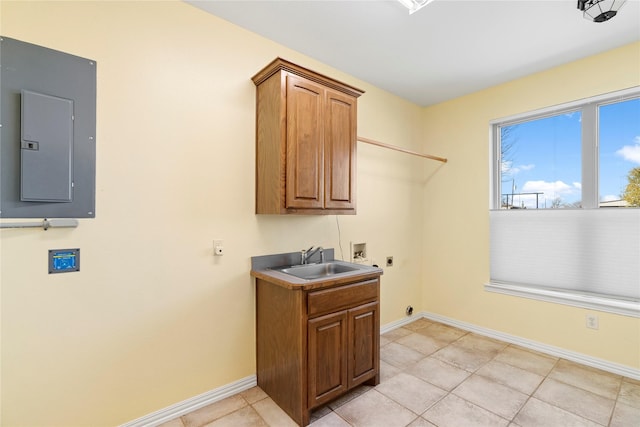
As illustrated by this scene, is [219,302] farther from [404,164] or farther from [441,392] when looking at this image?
[404,164]

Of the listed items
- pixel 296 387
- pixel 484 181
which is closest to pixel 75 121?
pixel 296 387

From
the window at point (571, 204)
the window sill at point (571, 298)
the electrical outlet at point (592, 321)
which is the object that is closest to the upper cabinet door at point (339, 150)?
the window at point (571, 204)

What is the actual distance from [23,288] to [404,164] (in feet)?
11.4

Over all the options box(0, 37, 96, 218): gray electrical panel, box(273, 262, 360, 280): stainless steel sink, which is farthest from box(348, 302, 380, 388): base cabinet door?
box(0, 37, 96, 218): gray electrical panel

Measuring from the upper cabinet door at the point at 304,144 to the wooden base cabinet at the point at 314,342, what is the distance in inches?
26.6

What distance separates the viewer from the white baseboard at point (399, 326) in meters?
1.84

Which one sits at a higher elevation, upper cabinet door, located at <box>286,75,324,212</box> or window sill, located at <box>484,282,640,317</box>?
upper cabinet door, located at <box>286,75,324,212</box>

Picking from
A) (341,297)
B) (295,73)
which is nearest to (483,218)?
(341,297)

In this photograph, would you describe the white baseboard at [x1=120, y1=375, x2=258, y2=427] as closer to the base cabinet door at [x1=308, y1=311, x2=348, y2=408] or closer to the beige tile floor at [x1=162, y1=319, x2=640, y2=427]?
the beige tile floor at [x1=162, y1=319, x2=640, y2=427]

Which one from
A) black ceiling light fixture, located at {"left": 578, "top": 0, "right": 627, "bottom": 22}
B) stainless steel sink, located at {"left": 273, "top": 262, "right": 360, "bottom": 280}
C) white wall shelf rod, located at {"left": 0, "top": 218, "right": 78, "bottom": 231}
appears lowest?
stainless steel sink, located at {"left": 273, "top": 262, "right": 360, "bottom": 280}

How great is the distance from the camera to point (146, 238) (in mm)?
1803

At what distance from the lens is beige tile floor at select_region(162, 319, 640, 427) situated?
1.86m

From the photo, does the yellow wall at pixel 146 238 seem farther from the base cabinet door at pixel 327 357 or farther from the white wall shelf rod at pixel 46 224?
the base cabinet door at pixel 327 357

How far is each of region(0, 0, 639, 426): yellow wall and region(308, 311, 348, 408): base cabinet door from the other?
2.05 feet
